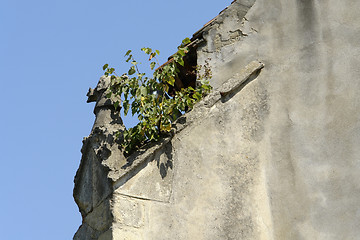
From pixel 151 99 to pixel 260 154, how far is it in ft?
3.83

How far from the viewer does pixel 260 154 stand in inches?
299

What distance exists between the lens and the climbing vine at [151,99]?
735 cm

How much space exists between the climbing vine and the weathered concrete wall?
13cm

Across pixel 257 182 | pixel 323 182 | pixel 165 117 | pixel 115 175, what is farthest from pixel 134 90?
pixel 323 182

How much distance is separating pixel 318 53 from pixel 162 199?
7.10 feet

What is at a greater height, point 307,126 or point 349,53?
point 349,53

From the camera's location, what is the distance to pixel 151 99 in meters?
7.48

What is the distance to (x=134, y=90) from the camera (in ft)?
24.8

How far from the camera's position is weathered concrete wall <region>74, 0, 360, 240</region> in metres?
7.04

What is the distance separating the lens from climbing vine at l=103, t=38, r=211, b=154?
24.1 ft

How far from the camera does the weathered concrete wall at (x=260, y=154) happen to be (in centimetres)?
704

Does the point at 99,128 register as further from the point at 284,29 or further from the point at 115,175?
the point at 284,29

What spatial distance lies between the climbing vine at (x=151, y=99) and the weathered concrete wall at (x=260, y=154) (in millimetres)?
133

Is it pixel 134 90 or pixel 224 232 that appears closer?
pixel 224 232
